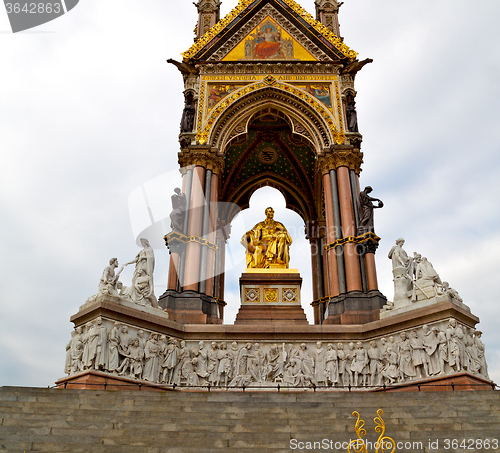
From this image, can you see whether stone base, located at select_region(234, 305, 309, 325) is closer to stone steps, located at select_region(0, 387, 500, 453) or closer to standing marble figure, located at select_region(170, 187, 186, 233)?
standing marble figure, located at select_region(170, 187, 186, 233)

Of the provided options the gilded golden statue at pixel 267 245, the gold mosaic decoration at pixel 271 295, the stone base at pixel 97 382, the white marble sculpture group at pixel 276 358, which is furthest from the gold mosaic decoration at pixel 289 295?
the stone base at pixel 97 382

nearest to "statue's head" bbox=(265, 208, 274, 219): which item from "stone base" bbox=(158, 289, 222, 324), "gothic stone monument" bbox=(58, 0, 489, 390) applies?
"gothic stone monument" bbox=(58, 0, 489, 390)

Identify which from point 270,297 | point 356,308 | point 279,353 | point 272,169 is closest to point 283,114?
point 272,169

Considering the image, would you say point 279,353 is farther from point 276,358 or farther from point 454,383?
point 454,383

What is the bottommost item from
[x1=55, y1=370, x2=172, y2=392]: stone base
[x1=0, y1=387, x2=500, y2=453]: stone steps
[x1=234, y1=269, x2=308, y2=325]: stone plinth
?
[x1=0, y1=387, x2=500, y2=453]: stone steps

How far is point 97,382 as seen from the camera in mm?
12914

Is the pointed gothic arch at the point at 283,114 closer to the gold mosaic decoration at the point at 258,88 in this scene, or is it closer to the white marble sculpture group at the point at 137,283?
the gold mosaic decoration at the point at 258,88

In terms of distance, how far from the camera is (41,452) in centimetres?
802

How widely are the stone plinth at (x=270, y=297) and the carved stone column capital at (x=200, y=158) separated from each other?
4.58 m

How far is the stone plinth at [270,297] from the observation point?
1869cm

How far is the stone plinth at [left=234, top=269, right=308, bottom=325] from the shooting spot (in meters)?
18.7

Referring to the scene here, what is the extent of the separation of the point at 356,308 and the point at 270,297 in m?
3.94

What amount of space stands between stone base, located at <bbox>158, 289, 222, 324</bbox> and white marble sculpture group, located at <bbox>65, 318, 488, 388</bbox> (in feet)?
3.39

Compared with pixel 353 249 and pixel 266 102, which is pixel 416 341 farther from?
pixel 266 102
